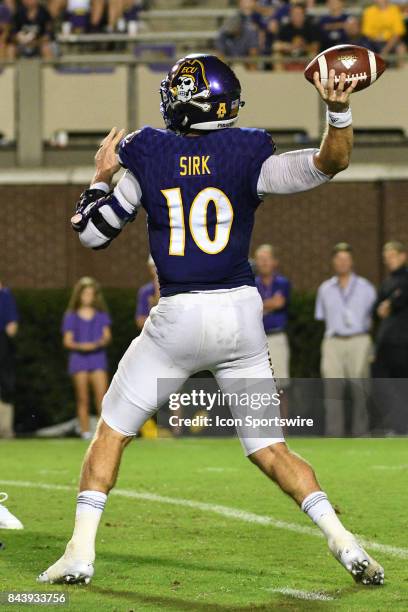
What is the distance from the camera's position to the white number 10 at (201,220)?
5707mm

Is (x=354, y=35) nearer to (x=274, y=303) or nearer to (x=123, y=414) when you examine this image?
(x=274, y=303)

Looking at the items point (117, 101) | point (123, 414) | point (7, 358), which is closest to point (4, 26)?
point (117, 101)

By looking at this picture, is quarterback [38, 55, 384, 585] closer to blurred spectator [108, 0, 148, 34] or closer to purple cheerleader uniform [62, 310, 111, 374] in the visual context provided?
purple cheerleader uniform [62, 310, 111, 374]

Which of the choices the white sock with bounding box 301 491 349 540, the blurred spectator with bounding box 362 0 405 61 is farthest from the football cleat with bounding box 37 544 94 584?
the blurred spectator with bounding box 362 0 405 61

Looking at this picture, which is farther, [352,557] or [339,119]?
[352,557]

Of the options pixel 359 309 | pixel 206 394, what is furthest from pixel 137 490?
pixel 359 309

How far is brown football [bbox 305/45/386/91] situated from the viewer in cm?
536

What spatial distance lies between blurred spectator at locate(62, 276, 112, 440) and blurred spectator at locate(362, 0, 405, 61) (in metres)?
5.13

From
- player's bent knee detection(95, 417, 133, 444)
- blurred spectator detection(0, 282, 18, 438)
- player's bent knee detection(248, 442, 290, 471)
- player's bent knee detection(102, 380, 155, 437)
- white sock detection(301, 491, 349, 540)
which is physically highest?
player's bent knee detection(102, 380, 155, 437)

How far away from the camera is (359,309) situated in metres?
13.9

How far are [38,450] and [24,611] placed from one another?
7.67 m

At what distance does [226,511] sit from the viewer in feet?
27.2

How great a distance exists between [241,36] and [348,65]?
12413 mm

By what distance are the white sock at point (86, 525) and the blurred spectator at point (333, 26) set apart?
39.3 feet
